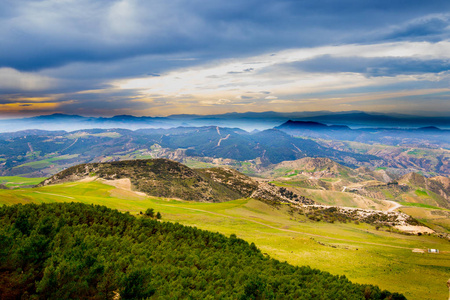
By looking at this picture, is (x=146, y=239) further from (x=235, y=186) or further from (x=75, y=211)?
(x=235, y=186)

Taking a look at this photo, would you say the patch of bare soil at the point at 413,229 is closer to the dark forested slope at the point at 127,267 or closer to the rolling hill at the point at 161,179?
the rolling hill at the point at 161,179

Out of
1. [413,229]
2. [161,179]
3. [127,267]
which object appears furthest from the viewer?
[161,179]

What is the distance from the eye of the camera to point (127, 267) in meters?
17.4

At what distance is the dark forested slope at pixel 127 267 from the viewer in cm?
1338

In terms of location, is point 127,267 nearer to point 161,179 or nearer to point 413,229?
point 161,179

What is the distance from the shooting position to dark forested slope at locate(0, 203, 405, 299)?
13.4m

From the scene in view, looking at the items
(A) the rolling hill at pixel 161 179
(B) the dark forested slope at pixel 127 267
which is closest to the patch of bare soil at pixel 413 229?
(A) the rolling hill at pixel 161 179

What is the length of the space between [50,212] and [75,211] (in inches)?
110

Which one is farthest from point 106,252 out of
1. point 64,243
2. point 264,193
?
point 264,193

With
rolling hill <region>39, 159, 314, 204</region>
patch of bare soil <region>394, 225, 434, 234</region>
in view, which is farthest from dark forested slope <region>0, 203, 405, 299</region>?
patch of bare soil <region>394, 225, 434, 234</region>

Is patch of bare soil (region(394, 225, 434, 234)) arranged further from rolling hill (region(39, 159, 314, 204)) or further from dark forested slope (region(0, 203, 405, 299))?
dark forested slope (region(0, 203, 405, 299))

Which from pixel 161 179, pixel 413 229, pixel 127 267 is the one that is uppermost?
pixel 127 267

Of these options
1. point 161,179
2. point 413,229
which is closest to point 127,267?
point 161,179

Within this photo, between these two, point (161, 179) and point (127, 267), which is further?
point (161, 179)
